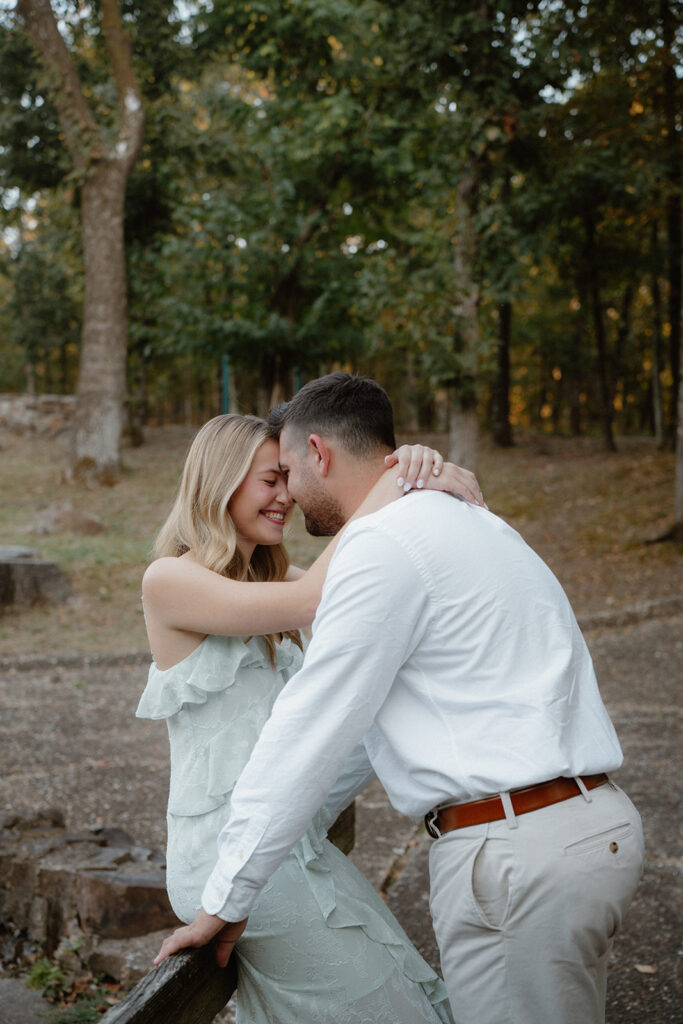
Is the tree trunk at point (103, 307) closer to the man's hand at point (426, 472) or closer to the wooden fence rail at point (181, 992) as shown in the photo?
the man's hand at point (426, 472)

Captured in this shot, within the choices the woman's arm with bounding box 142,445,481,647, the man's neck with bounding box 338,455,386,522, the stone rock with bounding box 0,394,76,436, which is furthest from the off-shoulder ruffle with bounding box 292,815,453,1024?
the stone rock with bounding box 0,394,76,436

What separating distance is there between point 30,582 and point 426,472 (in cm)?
945

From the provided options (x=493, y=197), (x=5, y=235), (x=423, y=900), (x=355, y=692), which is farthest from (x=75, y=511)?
(x=5, y=235)

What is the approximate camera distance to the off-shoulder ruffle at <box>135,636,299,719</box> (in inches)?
99.8

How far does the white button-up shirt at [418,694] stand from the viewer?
1.92 metres

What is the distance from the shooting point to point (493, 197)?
13.0 m

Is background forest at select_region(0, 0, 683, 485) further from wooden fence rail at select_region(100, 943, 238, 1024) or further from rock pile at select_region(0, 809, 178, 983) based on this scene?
wooden fence rail at select_region(100, 943, 238, 1024)

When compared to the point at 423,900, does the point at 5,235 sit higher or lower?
higher

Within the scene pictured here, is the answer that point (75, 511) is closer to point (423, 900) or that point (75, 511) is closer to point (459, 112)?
point (459, 112)

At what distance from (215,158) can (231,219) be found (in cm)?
166

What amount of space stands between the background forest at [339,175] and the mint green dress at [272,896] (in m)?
10.5

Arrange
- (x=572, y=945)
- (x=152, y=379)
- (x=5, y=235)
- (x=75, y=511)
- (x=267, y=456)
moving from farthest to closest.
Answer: (x=152, y=379)
(x=5, y=235)
(x=75, y=511)
(x=267, y=456)
(x=572, y=945)

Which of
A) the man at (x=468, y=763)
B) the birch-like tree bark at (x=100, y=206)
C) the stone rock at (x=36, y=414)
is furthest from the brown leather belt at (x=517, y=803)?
the stone rock at (x=36, y=414)

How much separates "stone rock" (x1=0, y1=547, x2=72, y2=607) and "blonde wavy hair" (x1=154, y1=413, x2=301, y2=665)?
28.3 feet
